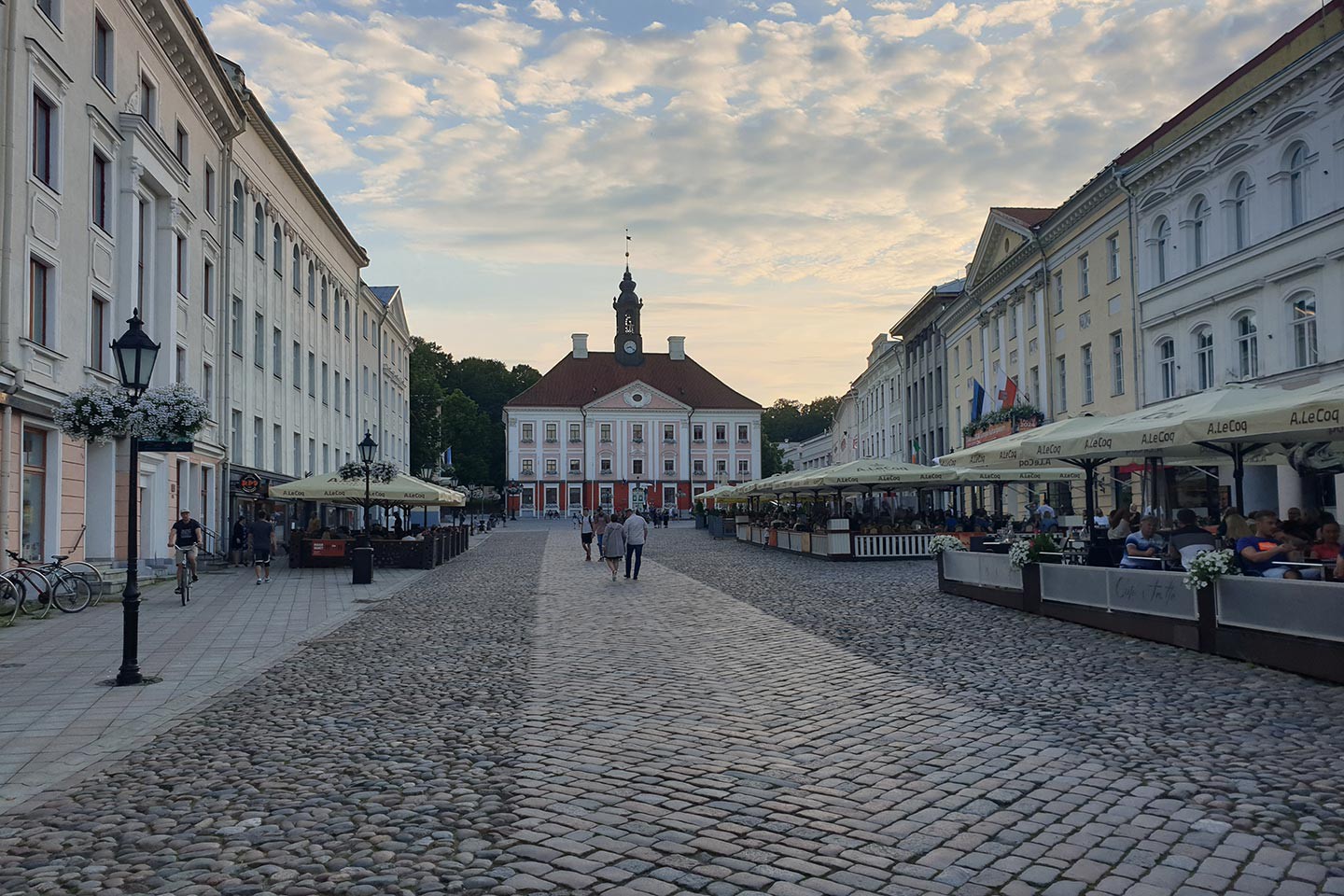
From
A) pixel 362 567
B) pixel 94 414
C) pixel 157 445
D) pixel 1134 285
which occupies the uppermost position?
pixel 1134 285

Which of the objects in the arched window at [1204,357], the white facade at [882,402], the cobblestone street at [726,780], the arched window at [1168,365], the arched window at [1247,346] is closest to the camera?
the cobblestone street at [726,780]

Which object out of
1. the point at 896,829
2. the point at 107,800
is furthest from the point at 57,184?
the point at 896,829

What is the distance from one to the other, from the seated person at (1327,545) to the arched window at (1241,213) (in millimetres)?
16219

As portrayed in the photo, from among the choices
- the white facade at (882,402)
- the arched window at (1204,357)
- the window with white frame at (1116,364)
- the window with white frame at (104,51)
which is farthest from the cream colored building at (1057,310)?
the window with white frame at (104,51)

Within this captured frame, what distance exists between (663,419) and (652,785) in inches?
3718

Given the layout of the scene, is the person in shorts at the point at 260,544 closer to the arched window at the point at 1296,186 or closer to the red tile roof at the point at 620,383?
the arched window at the point at 1296,186

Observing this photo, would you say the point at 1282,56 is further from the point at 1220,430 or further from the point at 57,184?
the point at 57,184

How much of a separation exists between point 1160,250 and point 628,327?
256ft

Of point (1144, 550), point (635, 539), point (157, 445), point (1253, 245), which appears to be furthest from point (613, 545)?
point (1253, 245)

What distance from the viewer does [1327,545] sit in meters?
11.2

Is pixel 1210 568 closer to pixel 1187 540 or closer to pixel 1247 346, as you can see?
pixel 1187 540

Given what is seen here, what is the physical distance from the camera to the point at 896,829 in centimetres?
541

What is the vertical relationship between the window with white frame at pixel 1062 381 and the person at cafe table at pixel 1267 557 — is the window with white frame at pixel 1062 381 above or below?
above

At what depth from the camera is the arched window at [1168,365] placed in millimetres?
29078
